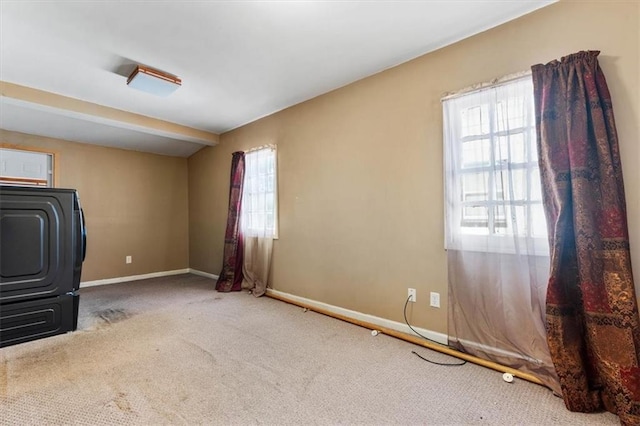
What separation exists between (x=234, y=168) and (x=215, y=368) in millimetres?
2877

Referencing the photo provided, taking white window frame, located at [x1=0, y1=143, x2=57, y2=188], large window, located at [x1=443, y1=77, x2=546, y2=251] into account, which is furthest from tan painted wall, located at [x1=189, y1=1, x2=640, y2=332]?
white window frame, located at [x1=0, y1=143, x2=57, y2=188]

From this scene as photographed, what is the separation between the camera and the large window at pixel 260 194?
150 inches

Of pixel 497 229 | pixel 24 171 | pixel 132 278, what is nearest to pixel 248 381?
pixel 497 229

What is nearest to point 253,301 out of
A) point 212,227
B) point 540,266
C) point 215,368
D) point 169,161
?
point 215,368

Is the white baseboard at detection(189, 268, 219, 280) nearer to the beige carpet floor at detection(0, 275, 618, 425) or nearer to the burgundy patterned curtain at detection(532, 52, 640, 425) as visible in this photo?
the beige carpet floor at detection(0, 275, 618, 425)

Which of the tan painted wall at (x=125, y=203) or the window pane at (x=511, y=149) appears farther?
the tan painted wall at (x=125, y=203)

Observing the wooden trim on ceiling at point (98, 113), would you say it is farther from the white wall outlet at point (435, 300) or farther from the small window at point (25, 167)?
the white wall outlet at point (435, 300)

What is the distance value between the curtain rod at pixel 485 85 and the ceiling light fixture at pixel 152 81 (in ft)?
8.11

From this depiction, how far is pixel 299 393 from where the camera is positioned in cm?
172

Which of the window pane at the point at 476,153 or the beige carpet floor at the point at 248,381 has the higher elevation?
the window pane at the point at 476,153

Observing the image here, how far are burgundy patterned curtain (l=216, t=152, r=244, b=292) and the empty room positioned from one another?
46 centimetres

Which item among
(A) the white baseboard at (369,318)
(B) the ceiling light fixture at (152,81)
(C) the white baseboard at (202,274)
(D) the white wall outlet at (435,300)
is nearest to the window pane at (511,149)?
(D) the white wall outlet at (435,300)

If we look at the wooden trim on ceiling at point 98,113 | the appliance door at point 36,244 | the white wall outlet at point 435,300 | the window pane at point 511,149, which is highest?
the wooden trim on ceiling at point 98,113

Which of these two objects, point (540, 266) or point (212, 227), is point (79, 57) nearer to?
point (212, 227)
